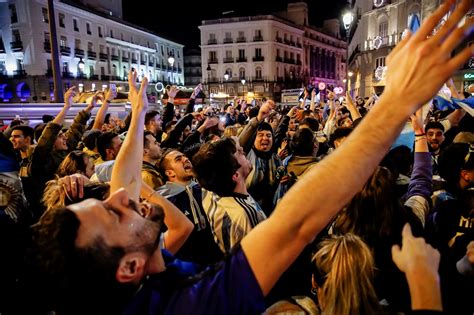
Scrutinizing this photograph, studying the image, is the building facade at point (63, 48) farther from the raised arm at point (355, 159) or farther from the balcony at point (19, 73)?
the raised arm at point (355, 159)

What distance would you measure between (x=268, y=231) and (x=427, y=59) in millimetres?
733

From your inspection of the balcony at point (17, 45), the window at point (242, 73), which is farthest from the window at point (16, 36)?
the window at point (242, 73)

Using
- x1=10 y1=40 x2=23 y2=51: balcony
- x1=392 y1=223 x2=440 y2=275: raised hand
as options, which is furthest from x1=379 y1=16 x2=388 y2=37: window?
x1=392 y1=223 x2=440 y2=275: raised hand

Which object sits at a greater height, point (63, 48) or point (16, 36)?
point (16, 36)

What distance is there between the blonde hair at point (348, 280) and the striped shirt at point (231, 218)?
31.9 inches

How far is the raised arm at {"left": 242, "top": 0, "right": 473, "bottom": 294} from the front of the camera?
114 cm

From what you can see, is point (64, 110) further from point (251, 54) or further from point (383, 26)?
point (251, 54)

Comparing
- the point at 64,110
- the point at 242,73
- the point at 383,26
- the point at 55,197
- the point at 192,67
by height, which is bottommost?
the point at 55,197

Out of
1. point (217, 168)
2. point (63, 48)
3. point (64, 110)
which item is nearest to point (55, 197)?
point (217, 168)

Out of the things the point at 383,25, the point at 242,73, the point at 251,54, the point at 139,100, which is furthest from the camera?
the point at 242,73

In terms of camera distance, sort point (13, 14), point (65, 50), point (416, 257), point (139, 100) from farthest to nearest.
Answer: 1. point (65, 50)
2. point (13, 14)
3. point (139, 100)
4. point (416, 257)

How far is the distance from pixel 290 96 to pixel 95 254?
23977 mm

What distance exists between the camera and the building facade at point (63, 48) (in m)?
45.2

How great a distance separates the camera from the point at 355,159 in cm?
123
